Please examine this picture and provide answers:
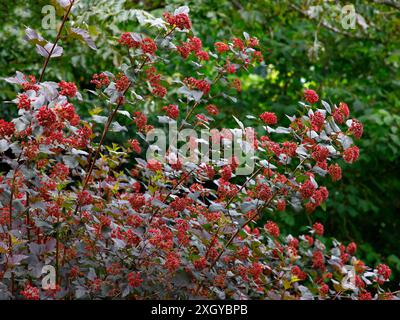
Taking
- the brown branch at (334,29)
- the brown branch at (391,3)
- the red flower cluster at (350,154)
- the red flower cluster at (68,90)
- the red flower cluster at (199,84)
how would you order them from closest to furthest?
the red flower cluster at (68,90)
the red flower cluster at (350,154)
the red flower cluster at (199,84)
the brown branch at (391,3)
the brown branch at (334,29)

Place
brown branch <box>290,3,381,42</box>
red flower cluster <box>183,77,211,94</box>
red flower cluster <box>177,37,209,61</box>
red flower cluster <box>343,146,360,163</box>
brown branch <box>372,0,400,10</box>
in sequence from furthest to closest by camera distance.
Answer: brown branch <box>290,3,381,42</box> < brown branch <box>372,0,400,10</box> < red flower cluster <box>183,77,211,94</box> < red flower cluster <box>177,37,209,61</box> < red flower cluster <box>343,146,360,163</box>

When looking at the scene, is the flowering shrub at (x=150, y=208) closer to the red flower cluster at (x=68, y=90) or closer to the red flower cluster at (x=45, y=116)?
the red flower cluster at (x=68, y=90)

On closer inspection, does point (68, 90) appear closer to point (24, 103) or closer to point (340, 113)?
point (24, 103)

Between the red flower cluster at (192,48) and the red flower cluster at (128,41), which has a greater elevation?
the red flower cluster at (128,41)

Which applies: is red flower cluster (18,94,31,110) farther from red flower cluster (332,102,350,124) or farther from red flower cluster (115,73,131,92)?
red flower cluster (332,102,350,124)

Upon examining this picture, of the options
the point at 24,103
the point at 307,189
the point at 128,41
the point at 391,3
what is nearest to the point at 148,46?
the point at 128,41

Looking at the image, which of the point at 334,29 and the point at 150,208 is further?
the point at 334,29

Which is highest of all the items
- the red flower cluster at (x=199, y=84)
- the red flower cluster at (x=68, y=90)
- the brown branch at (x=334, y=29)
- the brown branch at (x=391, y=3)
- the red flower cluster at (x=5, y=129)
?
the red flower cluster at (x=68, y=90)

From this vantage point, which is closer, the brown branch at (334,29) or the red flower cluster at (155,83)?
the red flower cluster at (155,83)

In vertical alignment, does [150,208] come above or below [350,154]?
below

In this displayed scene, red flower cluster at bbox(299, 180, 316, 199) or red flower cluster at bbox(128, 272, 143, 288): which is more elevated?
red flower cluster at bbox(299, 180, 316, 199)

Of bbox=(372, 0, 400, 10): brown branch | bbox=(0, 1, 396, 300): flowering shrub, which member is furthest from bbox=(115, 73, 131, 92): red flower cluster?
bbox=(372, 0, 400, 10): brown branch

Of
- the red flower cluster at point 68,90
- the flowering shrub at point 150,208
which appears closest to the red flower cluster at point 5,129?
the flowering shrub at point 150,208
